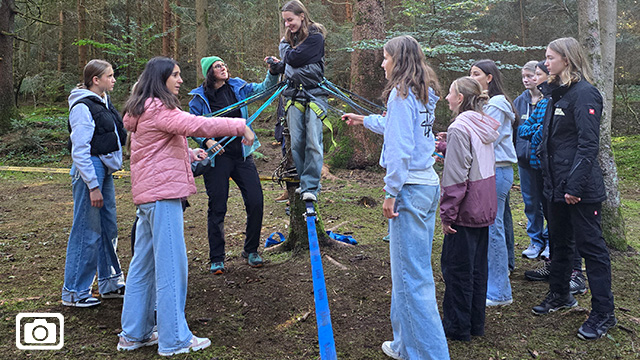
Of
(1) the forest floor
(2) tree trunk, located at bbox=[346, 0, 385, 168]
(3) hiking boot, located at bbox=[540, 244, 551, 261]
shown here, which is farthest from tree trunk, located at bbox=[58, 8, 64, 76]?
(3) hiking boot, located at bbox=[540, 244, 551, 261]

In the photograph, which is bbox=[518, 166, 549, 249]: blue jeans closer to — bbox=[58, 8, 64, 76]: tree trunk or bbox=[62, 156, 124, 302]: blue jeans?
bbox=[62, 156, 124, 302]: blue jeans

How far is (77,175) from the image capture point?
394 centimetres

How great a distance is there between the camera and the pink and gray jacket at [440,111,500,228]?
3117 mm

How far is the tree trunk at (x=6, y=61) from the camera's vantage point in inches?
556

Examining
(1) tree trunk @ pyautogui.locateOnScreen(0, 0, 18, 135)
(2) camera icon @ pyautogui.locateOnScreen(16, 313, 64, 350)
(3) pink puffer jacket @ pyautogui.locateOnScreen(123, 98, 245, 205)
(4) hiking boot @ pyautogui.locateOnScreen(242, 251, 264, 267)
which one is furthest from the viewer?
(1) tree trunk @ pyautogui.locateOnScreen(0, 0, 18, 135)

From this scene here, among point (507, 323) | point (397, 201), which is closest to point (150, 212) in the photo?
point (397, 201)

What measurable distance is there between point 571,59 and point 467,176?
133cm

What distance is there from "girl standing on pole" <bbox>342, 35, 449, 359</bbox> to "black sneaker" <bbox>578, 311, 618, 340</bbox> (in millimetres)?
1312

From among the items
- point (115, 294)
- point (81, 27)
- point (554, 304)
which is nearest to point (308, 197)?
point (115, 294)

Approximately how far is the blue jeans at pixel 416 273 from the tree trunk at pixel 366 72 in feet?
22.1

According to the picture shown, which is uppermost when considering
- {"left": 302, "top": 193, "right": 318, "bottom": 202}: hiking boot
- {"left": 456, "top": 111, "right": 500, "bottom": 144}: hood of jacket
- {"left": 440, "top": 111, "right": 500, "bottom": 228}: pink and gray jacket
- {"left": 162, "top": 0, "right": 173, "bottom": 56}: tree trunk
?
{"left": 162, "top": 0, "right": 173, "bottom": 56}: tree trunk

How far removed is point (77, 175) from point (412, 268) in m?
3.01

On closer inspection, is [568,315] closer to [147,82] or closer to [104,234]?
[147,82]

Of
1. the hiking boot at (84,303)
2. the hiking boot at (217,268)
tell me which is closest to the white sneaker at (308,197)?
the hiking boot at (217,268)
